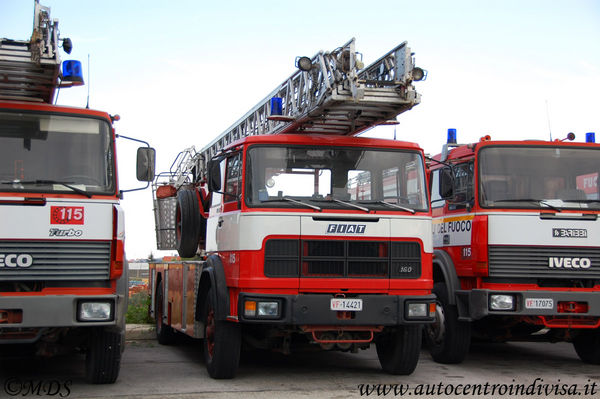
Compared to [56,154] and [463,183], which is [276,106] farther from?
[56,154]

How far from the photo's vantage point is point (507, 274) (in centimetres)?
957

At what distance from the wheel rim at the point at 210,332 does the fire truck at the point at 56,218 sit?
1.19 m

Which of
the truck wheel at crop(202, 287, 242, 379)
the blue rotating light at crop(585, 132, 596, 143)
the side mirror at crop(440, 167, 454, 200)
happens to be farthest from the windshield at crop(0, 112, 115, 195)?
the blue rotating light at crop(585, 132, 596, 143)

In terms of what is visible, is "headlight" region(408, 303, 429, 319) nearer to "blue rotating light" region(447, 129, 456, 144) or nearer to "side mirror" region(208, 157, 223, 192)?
"side mirror" region(208, 157, 223, 192)

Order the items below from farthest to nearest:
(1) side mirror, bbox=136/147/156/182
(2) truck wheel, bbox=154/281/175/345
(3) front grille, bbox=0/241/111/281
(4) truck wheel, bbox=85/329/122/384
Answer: (2) truck wheel, bbox=154/281/175/345, (1) side mirror, bbox=136/147/156/182, (4) truck wheel, bbox=85/329/122/384, (3) front grille, bbox=0/241/111/281

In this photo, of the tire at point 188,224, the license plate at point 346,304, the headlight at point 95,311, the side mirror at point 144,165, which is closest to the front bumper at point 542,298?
the license plate at point 346,304

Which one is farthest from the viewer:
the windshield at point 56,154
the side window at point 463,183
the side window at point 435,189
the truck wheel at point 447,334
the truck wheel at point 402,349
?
the side window at point 435,189

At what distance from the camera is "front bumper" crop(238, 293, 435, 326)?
27.0 ft

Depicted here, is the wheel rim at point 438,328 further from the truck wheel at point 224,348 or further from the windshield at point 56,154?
→ the windshield at point 56,154

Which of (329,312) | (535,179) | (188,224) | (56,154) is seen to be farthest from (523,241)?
(56,154)

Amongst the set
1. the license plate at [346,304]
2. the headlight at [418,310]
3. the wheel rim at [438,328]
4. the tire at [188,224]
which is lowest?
the wheel rim at [438,328]

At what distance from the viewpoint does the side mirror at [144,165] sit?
334 inches

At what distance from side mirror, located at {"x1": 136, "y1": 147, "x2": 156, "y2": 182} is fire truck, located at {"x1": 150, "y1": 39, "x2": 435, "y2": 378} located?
0.91m

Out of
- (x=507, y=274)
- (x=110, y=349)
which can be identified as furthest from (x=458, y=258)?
(x=110, y=349)
